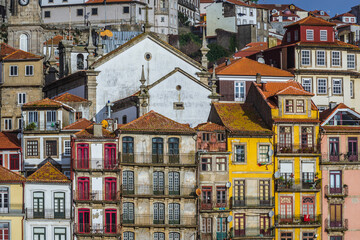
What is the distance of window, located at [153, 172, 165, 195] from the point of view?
72.4 metres

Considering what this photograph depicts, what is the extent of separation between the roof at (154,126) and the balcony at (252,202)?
5.95 m

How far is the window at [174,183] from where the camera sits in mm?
72625

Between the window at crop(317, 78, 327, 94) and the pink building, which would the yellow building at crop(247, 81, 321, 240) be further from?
the window at crop(317, 78, 327, 94)

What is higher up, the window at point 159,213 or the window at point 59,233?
the window at point 159,213

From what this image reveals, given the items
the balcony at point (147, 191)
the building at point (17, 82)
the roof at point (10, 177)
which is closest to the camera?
the roof at point (10, 177)

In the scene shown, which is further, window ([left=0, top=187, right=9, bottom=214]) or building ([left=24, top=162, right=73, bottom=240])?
window ([left=0, top=187, right=9, bottom=214])

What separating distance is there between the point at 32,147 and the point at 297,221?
20676mm

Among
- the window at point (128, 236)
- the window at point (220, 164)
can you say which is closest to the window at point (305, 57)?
the window at point (220, 164)

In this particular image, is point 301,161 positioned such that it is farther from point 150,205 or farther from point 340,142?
point 150,205

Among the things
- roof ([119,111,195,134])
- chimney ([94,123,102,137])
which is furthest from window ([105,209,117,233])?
roof ([119,111,195,134])

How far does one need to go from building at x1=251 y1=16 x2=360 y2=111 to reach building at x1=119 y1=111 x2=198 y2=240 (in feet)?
71.5

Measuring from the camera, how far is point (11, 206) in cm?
7125

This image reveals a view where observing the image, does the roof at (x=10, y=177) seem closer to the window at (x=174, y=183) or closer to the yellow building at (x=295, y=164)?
the window at (x=174, y=183)

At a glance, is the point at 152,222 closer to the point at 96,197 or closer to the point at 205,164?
the point at 96,197
